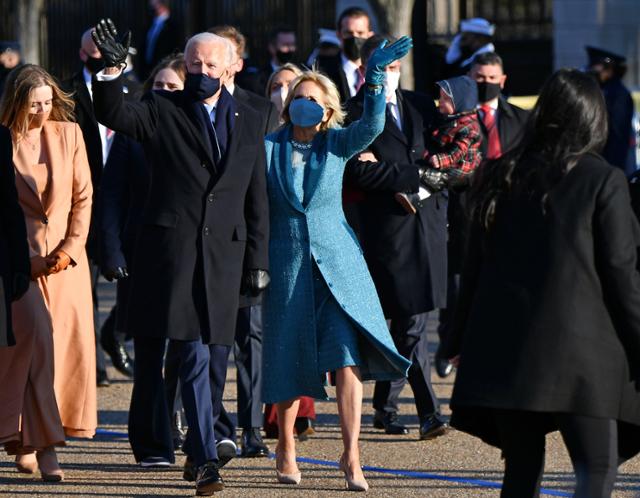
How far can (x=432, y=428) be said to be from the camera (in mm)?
7945

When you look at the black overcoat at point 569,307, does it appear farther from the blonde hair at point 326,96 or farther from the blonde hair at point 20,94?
the blonde hair at point 20,94

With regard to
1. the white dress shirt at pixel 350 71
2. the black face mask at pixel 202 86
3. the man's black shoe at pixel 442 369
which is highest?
the black face mask at pixel 202 86

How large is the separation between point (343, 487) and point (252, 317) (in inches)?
53.8

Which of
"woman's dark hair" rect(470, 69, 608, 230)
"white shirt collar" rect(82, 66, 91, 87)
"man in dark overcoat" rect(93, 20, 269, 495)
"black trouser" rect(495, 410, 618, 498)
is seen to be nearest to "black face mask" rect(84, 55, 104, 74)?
"white shirt collar" rect(82, 66, 91, 87)

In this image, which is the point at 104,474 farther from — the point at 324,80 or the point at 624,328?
the point at 624,328

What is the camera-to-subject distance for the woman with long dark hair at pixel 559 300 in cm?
Answer: 477

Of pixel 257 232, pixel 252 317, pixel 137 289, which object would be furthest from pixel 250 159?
pixel 252 317

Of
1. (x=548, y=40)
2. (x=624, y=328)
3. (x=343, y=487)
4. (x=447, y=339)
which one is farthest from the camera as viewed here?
(x=548, y=40)

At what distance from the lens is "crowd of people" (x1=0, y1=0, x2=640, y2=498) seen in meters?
4.80

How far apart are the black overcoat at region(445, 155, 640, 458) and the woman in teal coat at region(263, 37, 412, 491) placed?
1965 mm

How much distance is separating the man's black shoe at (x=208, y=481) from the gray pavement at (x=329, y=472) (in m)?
A: 0.10

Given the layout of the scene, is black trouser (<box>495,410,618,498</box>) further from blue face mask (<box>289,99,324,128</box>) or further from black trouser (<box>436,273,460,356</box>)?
black trouser (<box>436,273,460,356</box>)

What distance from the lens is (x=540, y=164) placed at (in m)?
4.87

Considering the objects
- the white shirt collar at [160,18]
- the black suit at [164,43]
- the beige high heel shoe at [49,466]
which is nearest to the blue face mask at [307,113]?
the beige high heel shoe at [49,466]
